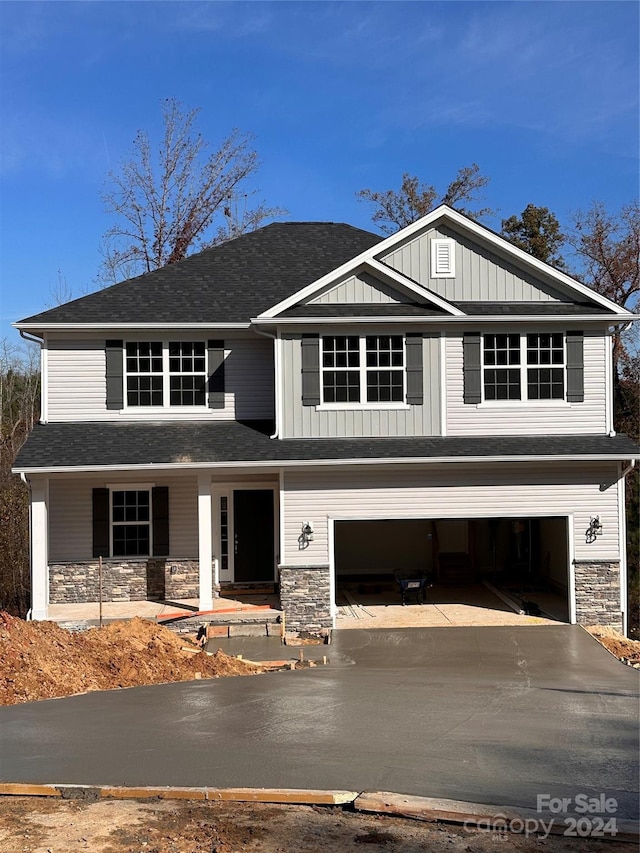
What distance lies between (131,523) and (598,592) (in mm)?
9764

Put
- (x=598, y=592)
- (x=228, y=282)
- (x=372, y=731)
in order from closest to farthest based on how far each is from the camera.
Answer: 1. (x=372, y=731)
2. (x=598, y=592)
3. (x=228, y=282)

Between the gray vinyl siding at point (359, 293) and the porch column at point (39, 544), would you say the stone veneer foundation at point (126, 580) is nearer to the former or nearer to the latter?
the porch column at point (39, 544)

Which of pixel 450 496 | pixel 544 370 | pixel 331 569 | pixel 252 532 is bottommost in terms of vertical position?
pixel 331 569

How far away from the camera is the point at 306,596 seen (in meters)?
16.6

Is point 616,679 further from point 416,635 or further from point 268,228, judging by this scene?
point 268,228

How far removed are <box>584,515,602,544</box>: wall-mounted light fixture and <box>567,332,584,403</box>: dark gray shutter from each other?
2445 millimetres

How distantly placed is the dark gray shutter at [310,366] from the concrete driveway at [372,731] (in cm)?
539

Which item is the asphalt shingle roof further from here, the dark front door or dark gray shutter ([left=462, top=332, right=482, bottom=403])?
the dark front door

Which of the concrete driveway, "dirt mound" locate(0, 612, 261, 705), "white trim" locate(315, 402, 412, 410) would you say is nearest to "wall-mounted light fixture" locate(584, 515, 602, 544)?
the concrete driveway

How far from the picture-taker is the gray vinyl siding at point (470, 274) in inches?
707

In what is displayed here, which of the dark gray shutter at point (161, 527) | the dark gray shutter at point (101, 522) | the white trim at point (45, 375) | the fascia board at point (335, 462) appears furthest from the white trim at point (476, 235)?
the dark gray shutter at point (101, 522)

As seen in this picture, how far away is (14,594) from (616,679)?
800 inches

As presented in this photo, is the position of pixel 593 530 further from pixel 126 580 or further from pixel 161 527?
pixel 126 580

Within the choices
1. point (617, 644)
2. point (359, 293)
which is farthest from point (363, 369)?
point (617, 644)
